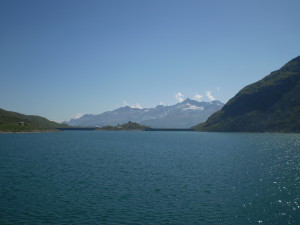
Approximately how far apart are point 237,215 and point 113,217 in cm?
1807

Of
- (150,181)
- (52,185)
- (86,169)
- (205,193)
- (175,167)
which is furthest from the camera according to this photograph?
(175,167)

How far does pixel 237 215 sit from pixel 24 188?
40.0 meters

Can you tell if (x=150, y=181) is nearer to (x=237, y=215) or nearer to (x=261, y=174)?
(x=237, y=215)

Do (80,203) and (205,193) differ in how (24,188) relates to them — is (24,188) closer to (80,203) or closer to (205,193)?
(80,203)

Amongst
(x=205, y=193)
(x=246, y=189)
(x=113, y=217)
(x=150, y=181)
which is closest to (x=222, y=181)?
Answer: (x=246, y=189)

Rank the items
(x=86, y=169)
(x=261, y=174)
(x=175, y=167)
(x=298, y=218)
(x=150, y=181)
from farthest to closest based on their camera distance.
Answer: (x=175, y=167) < (x=86, y=169) < (x=261, y=174) < (x=150, y=181) < (x=298, y=218)

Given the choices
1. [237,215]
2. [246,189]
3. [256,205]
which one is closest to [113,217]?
[237,215]

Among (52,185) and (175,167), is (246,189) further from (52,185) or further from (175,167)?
(52,185)

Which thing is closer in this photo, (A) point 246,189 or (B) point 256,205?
(B) point 256,205

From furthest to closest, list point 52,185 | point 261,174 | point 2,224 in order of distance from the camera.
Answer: point 261,174, point 52,185, point 2,224

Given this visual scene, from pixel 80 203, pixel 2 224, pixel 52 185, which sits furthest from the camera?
pixel 52 185

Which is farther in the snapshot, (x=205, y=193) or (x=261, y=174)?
(x=261, y=174)

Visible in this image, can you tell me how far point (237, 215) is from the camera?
38875 mm

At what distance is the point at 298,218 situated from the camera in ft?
122
